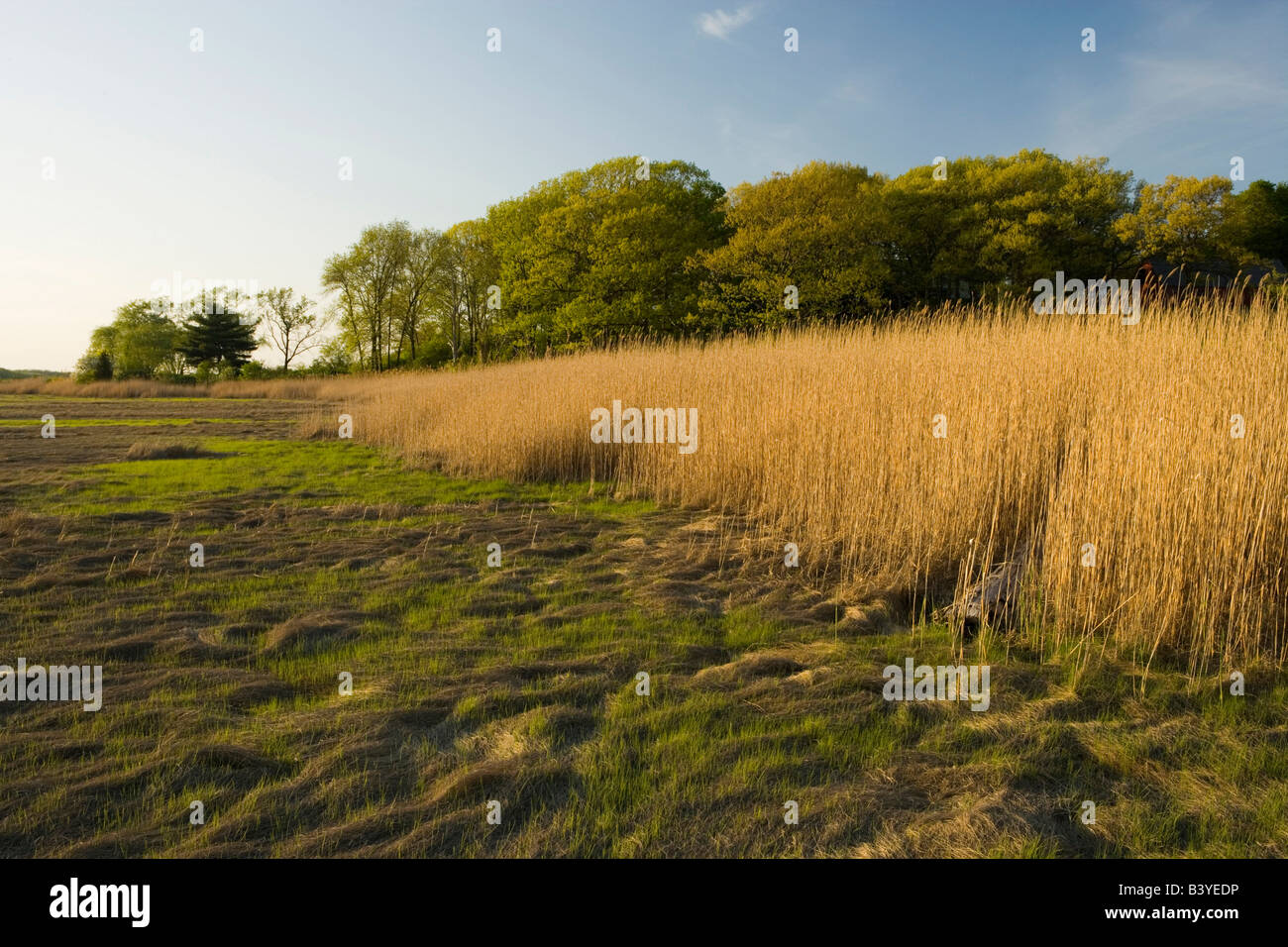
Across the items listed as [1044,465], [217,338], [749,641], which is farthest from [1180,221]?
[217,338]

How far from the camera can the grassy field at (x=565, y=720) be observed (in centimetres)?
253

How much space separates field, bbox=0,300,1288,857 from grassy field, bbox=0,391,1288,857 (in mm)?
18

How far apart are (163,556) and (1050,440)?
273 inches

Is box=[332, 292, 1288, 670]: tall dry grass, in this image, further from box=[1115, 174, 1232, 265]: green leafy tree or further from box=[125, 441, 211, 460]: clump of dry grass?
box=[1115, 174, 1232, 265]: green leafy tree

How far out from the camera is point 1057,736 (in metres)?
3.25

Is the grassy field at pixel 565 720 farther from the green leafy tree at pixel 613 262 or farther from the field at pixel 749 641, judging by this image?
the green leafy tree at pixel 613 262

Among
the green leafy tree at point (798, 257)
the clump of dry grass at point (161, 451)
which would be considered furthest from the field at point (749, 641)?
the green leafy tree at point (798, 257)

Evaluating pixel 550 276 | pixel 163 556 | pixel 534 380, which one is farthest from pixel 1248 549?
pixel 550 276

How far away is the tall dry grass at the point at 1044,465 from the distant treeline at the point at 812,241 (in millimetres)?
21480

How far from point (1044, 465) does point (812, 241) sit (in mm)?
26037

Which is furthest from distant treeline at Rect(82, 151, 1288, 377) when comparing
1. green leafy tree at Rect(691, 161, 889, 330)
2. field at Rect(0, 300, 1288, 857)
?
field at Rect(0, 300, 1288, 857)

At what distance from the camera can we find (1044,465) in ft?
18.5

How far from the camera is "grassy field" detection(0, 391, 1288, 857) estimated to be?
2.53 meters
